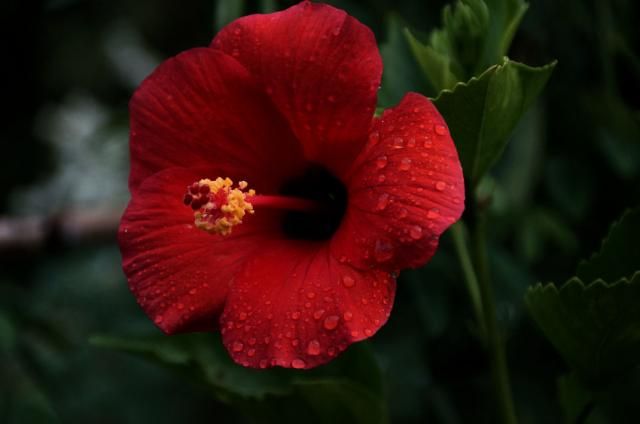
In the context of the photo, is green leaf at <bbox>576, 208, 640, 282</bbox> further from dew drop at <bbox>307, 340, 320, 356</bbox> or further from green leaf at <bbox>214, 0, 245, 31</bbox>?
green leaf at <bbox>214, 0, 245, 31</bbox>

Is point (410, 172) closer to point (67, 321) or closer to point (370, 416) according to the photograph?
point (370, 416)

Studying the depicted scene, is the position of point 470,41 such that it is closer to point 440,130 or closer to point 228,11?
point 440,130

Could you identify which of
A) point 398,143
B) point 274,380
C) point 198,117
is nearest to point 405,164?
point 398,143

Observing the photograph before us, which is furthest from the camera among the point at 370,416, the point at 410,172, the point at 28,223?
the point at 28,223

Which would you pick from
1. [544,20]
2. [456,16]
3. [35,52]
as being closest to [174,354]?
[456,16]

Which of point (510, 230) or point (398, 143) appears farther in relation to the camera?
point (510, 230)

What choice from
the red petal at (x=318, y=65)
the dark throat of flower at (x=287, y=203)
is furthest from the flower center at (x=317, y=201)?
the red petal at (x=318, y=65)
